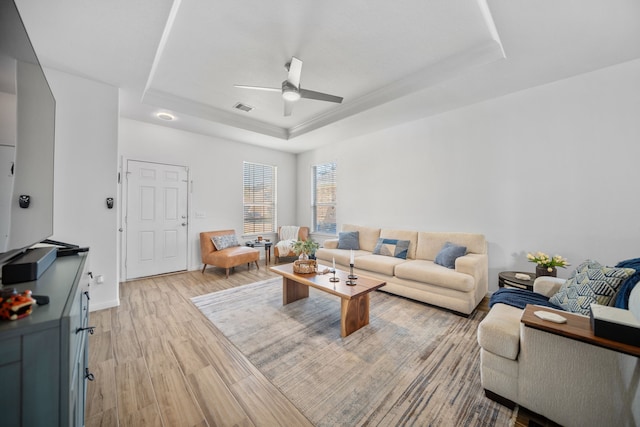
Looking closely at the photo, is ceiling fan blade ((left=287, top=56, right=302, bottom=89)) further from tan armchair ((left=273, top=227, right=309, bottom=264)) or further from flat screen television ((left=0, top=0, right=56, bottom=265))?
tan armchair ((left=273, top=227, right=309, bottom=264))

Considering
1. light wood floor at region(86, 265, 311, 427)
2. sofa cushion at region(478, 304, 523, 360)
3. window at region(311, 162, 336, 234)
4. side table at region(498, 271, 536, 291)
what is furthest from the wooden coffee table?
window at region(311, 162, 336, 234)

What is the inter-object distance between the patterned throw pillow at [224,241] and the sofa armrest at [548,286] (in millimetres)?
4671

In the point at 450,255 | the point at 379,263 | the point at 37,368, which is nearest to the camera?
the point at 37,368

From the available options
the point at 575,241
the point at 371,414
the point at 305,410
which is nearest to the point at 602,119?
the point at 575,241

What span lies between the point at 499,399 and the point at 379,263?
2.09 metres

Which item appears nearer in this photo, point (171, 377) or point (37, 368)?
point (37, 368)

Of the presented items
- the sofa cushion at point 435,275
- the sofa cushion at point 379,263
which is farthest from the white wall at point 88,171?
the sofa cushion at point 435,275

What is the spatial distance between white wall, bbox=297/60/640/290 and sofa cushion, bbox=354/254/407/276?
0.89 m

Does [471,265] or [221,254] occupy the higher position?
[471,265]

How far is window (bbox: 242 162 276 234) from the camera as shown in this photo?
561 centimetres

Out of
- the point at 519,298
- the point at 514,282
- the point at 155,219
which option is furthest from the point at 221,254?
the point at 514,282

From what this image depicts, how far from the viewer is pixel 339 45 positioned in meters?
2.46

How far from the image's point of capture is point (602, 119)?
2.62m

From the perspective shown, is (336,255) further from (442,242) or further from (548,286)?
(548,286)
